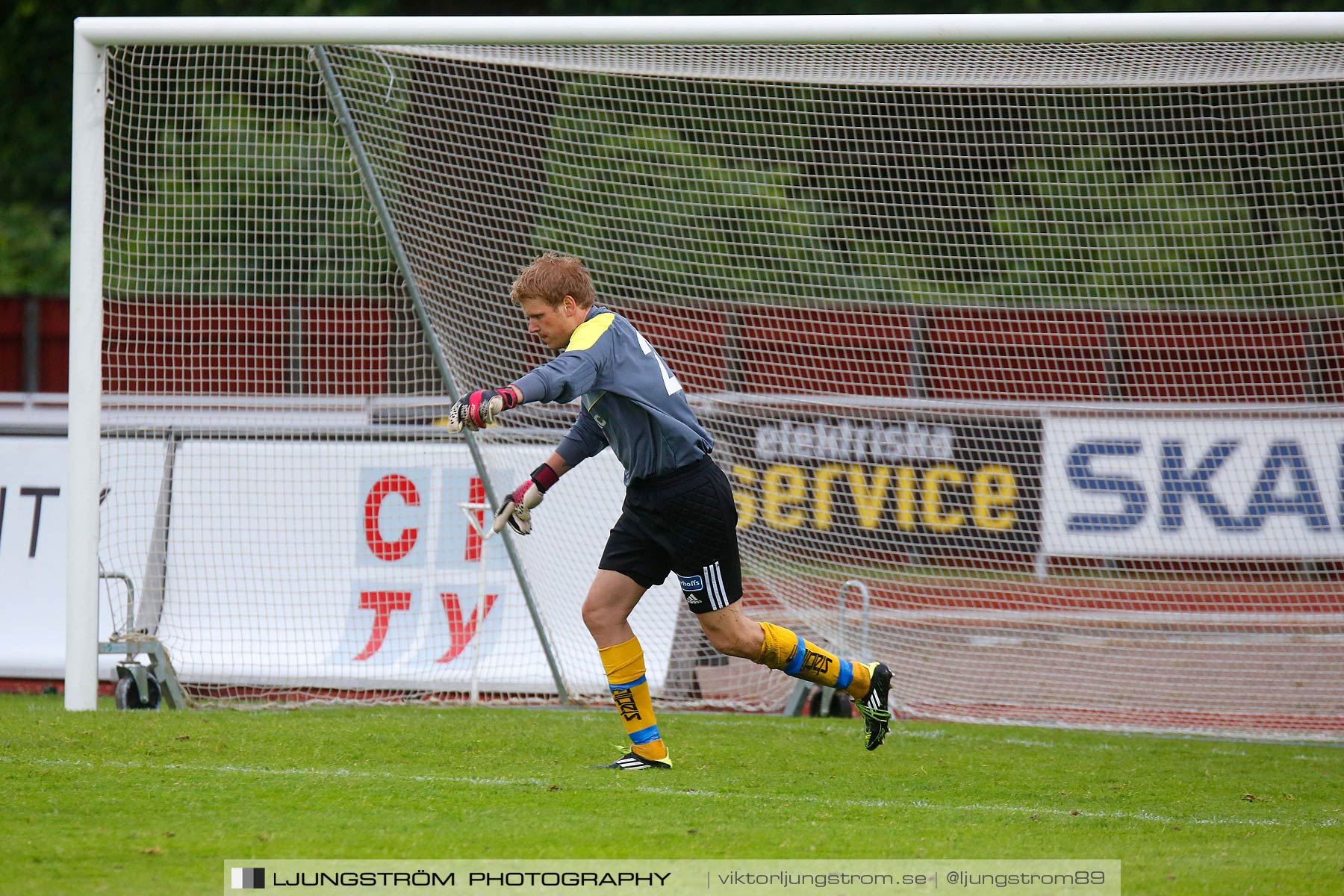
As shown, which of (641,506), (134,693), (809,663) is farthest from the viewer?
(134,693)

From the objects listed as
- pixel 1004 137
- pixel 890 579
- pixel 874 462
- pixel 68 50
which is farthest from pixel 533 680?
pixel 68 50

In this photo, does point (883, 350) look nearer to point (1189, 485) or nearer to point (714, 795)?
point (1189, 485)

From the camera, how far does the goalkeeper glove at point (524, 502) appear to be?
16.7ft

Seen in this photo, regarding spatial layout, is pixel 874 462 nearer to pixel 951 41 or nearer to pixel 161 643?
pixel 951 41

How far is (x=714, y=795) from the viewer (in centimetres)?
468

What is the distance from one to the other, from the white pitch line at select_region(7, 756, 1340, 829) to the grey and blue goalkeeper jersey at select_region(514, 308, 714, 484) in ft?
3.72

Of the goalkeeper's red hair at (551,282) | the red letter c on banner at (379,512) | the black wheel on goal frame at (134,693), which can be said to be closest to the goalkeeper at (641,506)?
the goalkeeper's red hair at (551,282)

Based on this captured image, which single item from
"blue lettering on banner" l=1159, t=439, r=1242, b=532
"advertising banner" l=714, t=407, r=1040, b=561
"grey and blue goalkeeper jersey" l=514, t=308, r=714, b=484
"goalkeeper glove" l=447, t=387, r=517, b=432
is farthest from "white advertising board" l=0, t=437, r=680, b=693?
"blue lettering on banner" l=1159, t=439, r=1242, b=532

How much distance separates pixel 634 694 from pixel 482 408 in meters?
1.30

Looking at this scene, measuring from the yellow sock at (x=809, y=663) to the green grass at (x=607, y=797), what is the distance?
0.34m

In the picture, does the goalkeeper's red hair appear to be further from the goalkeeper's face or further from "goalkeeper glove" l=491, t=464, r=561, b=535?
"goalkeeper glove" l=491, t=464, r=561, b=535

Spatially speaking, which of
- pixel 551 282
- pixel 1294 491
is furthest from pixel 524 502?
pixel 1294 491

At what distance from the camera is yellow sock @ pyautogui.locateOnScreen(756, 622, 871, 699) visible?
517cm

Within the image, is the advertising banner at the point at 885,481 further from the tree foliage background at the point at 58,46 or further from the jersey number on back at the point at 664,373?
the tree foliage background at the point at 58,46
